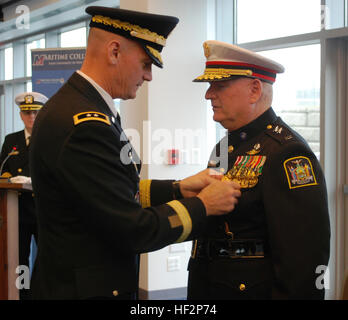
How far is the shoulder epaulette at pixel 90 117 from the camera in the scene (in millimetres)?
1274

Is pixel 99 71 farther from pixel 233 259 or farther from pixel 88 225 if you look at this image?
pixel 233 259

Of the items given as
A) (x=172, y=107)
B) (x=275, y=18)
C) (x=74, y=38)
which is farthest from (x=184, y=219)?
(x=74, y=38)

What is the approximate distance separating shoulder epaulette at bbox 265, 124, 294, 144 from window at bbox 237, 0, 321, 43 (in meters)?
2.28

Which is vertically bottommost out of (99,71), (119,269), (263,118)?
(119,269)

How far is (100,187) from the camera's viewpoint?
123 cm

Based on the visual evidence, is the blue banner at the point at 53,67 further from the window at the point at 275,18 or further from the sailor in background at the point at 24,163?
the window at the point at 275,18

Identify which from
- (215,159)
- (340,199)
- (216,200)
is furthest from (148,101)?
(216,200)

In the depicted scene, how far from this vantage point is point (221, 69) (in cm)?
185

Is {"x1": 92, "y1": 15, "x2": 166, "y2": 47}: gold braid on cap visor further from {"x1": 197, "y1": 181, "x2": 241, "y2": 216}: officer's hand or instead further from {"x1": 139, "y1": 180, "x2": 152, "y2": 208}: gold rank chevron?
{"x1": 139, "y1": 180, "x2": 152, "y2": 208}: gold rank chevron

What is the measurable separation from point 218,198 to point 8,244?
6.16 ft

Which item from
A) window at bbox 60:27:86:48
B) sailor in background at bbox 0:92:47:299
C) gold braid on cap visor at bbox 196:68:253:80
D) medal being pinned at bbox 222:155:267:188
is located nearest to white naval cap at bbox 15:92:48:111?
sailor in background at bbox 0:92:47:299

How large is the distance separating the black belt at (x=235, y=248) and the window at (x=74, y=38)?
5741mm

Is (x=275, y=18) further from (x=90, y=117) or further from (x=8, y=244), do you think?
(x=90, y=117)

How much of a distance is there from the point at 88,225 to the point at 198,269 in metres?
0.62
